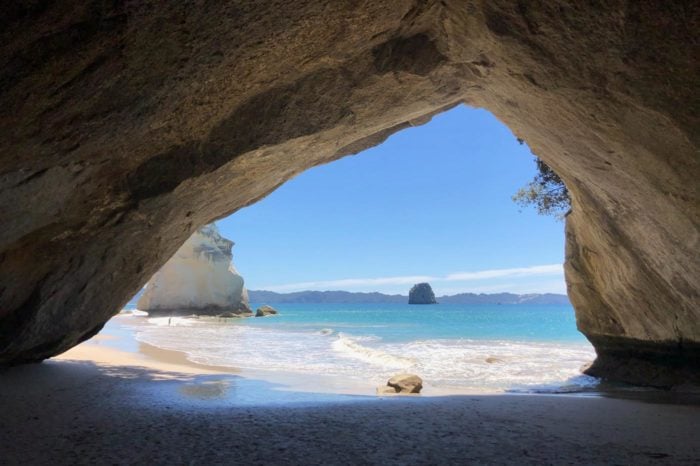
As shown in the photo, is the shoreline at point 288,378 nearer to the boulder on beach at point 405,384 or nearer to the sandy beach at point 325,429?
the boulder on beach at point 405,384

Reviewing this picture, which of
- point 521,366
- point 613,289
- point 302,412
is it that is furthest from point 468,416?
point 521,366

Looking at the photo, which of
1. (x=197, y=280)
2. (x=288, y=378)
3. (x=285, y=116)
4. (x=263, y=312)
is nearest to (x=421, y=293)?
(x=263, y=312)

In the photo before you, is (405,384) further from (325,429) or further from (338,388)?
(325,429)

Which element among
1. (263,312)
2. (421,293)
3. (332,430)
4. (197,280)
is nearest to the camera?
(332,430)

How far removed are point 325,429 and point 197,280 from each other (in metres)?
56.4

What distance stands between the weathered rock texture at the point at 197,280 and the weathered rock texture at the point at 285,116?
48.1 m

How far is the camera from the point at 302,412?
5.81m

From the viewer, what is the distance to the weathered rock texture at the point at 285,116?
12.1 ft

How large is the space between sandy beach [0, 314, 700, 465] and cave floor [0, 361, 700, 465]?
1cm

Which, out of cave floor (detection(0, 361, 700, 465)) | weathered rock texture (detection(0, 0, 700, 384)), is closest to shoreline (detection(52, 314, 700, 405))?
weathered rock texture (detection(0, 0, 700, 384))

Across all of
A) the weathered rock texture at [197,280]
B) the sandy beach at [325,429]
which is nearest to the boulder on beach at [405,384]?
the sandy beach at [325,429]

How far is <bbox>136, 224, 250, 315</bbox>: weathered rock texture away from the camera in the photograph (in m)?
56.5

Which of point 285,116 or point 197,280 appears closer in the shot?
point 285,116

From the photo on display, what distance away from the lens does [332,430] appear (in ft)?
15.6
